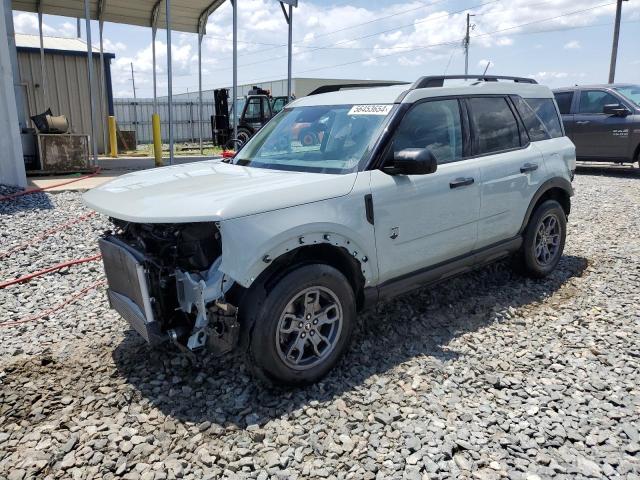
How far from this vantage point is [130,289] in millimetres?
3152

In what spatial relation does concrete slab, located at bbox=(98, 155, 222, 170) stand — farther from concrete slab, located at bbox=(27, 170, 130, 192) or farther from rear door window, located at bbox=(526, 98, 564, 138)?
rear door window, located at bbox=(526, 98, 564, 138)

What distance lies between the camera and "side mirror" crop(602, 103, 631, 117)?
1127 centimetres

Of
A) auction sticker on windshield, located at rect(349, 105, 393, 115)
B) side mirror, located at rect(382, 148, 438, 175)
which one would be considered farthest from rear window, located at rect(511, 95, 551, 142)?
side mirror, located at rect(382, 148, 438, 175)

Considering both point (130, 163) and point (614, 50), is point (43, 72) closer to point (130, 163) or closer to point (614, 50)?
point (130, 163)

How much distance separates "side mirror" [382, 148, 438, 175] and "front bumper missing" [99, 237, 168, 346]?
1722 mm

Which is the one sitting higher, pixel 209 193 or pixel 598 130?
pixel 598 130

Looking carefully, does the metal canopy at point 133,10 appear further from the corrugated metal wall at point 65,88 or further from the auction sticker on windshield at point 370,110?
the auction sticker on windshield at point 370,110

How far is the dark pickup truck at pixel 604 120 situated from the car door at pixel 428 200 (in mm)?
9186

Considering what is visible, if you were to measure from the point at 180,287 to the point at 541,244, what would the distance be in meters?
3.56

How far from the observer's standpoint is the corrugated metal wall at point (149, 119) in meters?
28.2

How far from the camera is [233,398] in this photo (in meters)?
3.10

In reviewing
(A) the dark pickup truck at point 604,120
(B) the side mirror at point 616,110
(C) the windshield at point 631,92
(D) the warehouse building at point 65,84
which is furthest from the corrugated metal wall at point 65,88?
(C) the windshield at point 631,92

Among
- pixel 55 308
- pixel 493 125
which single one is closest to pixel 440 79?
pixel 493 125

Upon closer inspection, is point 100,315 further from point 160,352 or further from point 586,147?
point 586,147
